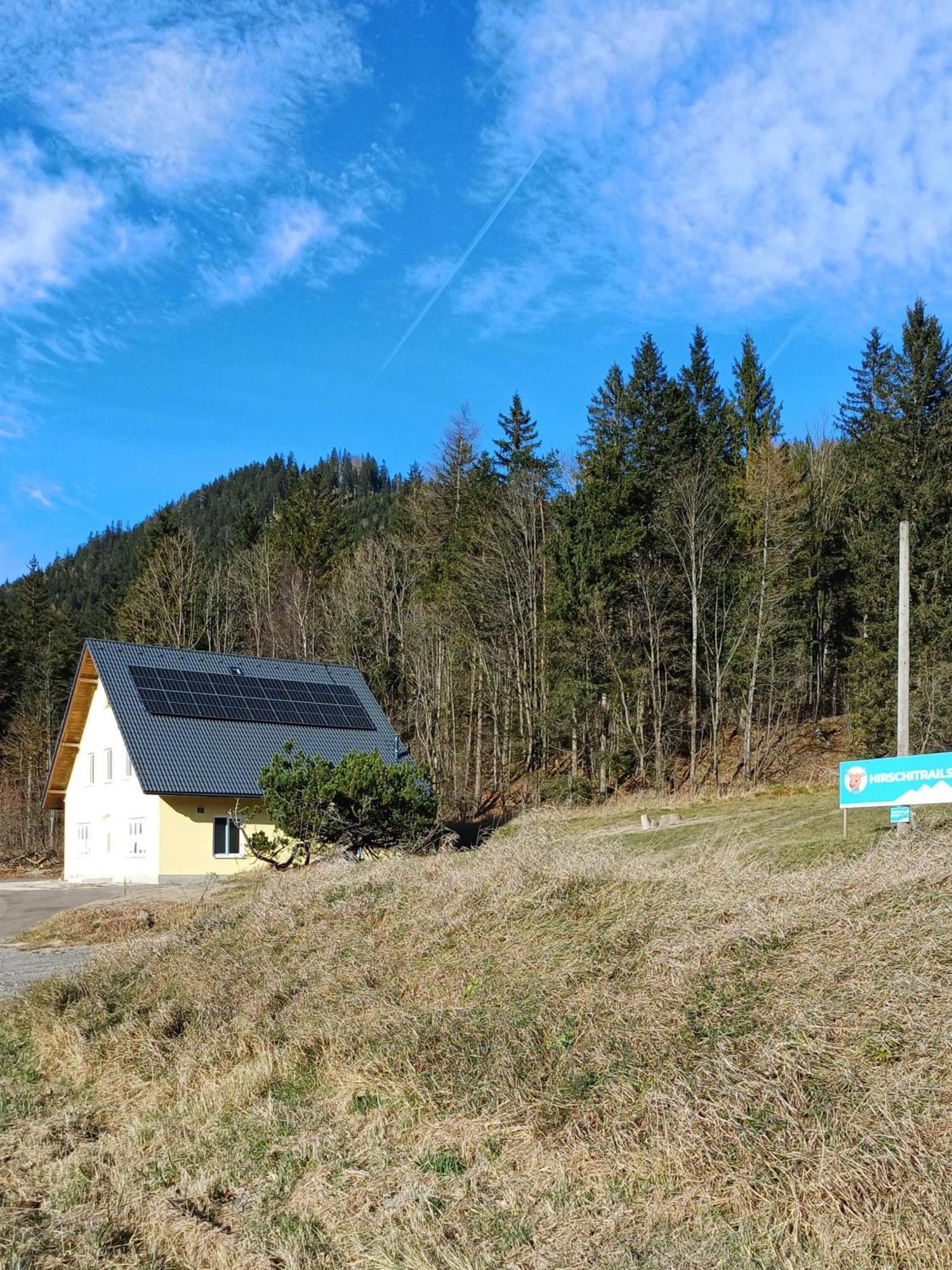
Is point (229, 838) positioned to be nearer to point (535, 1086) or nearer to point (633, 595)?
point (633, 595)

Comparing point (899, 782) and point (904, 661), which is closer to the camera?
point (899, 782)

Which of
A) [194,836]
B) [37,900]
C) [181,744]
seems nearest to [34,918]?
[37,900]

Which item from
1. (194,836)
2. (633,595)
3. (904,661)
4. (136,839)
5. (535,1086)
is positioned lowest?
(136,839)

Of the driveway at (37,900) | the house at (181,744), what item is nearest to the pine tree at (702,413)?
the house at (181,744)

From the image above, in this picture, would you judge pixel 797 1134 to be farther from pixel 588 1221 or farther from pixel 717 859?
pixel 717 859

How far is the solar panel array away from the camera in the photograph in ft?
107

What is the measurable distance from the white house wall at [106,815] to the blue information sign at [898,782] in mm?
20645

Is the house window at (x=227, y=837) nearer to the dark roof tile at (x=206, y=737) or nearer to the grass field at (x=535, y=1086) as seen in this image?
the dark roof tile at (x=206, y=737)

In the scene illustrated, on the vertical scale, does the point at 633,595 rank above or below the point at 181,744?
above

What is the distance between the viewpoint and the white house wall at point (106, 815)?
30.4 m

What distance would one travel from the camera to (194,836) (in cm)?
3006

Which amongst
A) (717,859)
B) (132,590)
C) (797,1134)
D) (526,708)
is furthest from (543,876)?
(132,590)

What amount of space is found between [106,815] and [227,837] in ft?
16.5

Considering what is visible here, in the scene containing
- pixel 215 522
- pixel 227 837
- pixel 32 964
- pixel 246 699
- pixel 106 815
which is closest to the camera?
pixel 32 964
